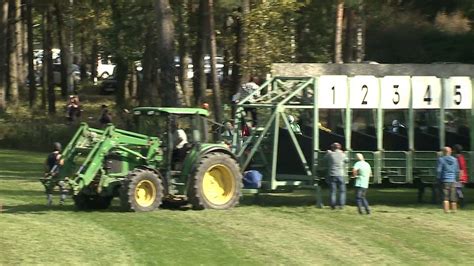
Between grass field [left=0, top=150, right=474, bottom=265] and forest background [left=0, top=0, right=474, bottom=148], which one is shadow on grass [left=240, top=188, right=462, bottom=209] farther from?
forest background [left=0, top=0, right=474, bottom=148]

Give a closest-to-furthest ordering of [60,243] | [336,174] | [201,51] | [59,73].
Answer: [60,243], [336,174], [201,51], [59,73]

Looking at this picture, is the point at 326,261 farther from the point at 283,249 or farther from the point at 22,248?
the point at 22,248

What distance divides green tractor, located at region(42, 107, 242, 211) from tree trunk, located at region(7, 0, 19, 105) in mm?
27850

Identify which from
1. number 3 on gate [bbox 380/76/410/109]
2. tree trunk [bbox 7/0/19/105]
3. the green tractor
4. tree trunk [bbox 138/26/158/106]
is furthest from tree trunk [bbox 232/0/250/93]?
the green tractor

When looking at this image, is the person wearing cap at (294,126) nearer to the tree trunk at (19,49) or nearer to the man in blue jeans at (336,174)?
the man in blue jeans at (336,174)

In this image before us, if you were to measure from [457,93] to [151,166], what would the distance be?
7.40 metres

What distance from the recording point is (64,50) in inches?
1906

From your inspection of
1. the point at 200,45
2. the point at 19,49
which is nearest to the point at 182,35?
the point at 200,45

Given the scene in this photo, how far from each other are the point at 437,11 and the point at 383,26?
19586 millimetres

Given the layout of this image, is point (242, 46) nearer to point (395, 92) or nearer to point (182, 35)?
point (182, 35)

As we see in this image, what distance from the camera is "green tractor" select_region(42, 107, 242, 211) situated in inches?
722

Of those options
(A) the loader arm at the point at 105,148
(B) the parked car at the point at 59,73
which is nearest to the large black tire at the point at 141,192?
(A) the loader arm at the point at 105,148

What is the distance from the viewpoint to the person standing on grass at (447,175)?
2038cm

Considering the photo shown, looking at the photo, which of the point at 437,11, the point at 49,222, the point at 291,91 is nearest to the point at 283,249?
the point at 49,222
